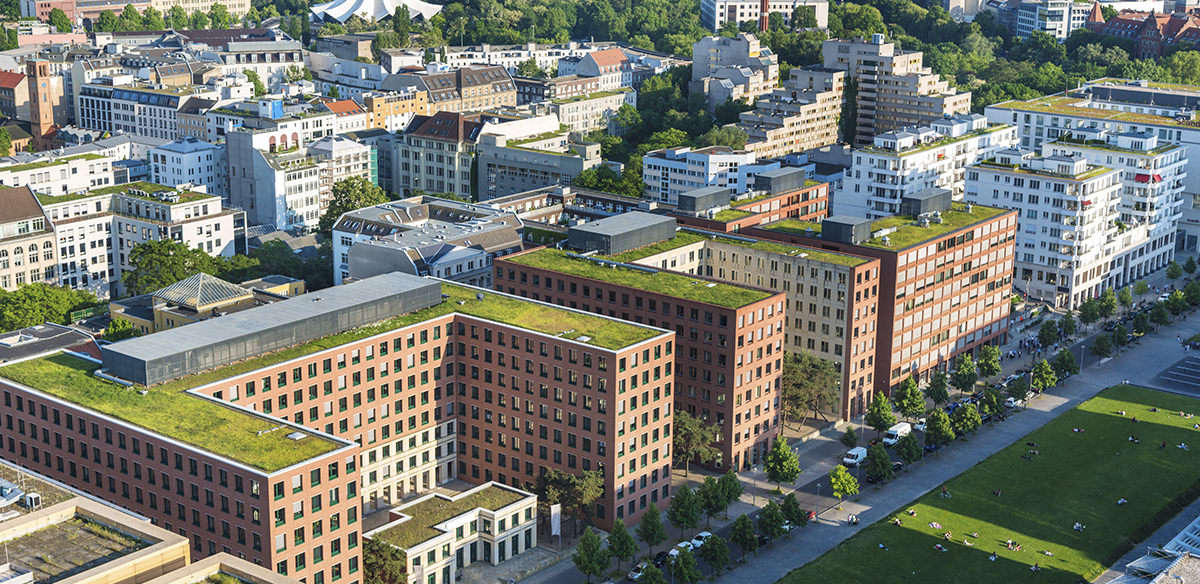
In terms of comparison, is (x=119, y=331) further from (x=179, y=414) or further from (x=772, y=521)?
(x=772, y=521)

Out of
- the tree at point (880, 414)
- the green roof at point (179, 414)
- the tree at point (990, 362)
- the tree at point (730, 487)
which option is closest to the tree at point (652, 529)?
the tree at point (730, 487)

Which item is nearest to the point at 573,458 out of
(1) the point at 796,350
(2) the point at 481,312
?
(2) the point at 481,312

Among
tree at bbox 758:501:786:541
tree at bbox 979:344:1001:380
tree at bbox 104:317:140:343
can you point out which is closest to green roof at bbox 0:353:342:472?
tree at bbox 104:317:140:343

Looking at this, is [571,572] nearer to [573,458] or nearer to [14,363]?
[573,458]

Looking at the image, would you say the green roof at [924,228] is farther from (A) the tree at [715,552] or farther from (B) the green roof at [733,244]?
(A) the tree at [715,552]

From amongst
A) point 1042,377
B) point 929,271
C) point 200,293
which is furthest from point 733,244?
point 200,293

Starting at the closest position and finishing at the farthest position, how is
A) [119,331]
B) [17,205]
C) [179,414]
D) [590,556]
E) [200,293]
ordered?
[179,414] → [590,556] → [200,293] → [119,331] → [17,205]
